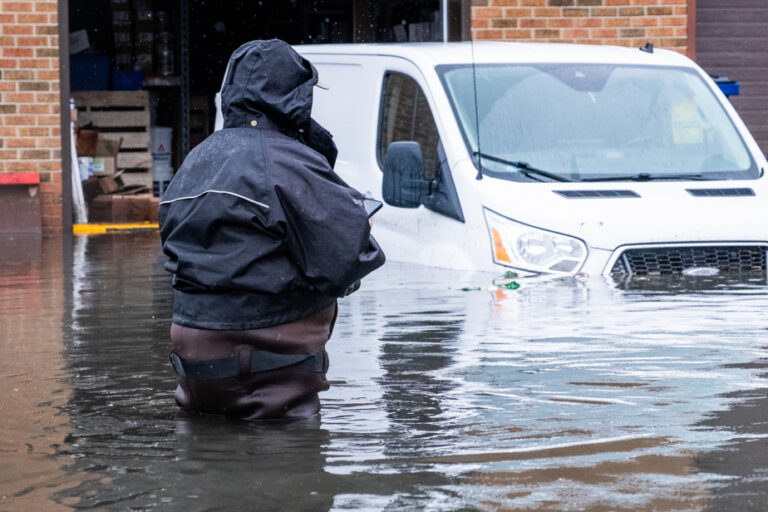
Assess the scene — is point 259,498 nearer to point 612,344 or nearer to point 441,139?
point 612,344

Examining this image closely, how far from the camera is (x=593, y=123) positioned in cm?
1009

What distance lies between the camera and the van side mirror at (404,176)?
9.70 m

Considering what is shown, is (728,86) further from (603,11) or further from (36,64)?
(36,64)

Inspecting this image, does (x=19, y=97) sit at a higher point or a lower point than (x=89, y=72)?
lower

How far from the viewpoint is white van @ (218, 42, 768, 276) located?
30.0 feet

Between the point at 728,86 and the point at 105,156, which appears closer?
the point at 728,86

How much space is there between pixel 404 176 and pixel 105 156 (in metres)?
9.16

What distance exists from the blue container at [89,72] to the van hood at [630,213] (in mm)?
10698

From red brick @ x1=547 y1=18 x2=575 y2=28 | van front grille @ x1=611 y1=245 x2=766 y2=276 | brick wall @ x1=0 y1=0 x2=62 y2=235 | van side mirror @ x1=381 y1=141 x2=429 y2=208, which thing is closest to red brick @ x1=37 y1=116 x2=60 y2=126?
brick wall @ x1=0 y1=0 x2=62 y2=235

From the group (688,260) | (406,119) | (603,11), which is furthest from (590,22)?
(688,260)

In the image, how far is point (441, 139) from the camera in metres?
9.88

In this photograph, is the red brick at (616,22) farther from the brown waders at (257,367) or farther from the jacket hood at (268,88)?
the brown waders at (257,367)

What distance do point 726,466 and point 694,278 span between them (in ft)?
14.7

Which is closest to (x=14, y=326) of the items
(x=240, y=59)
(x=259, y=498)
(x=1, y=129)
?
(x=240, y=59)
